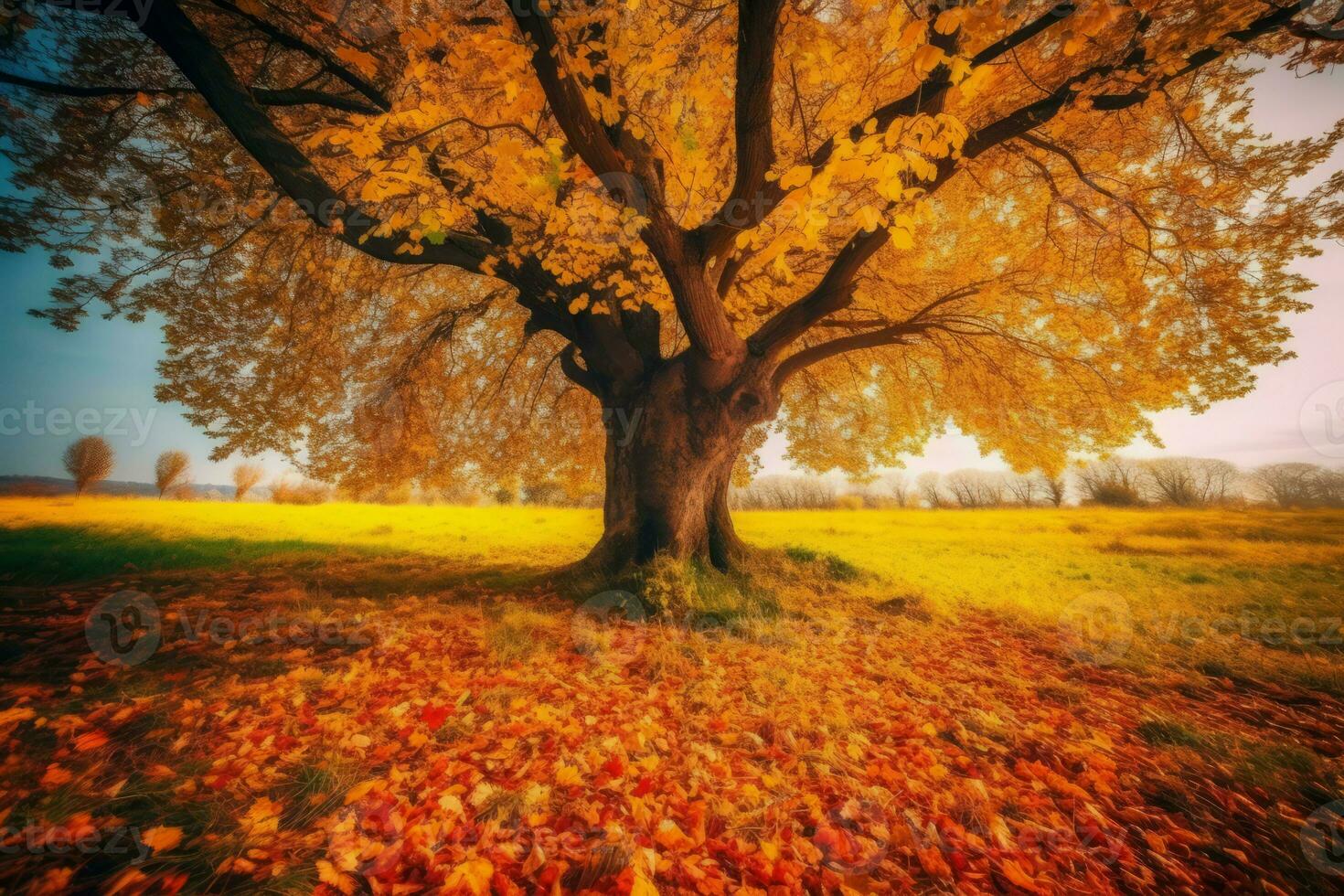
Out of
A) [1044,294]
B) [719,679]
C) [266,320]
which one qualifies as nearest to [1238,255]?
[1044,294]

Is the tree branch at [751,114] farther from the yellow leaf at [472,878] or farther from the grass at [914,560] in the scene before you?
the yellow leaf at [472,878]

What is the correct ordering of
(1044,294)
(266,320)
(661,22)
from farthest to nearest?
1. (266,320)
2. (1044,294)
3. (661,22)

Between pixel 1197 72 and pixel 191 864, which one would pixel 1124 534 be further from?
pixel 191 864

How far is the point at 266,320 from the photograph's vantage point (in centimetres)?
805

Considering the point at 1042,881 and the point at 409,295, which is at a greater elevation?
the point at 409,295

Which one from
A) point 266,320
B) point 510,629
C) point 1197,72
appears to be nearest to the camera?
point 510,629

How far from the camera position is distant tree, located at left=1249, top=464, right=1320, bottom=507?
19.8m

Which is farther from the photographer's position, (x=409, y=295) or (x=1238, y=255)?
(x=409, y=295)

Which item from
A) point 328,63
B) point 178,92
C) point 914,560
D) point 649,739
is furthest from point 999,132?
point 178,92

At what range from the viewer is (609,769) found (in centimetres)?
280

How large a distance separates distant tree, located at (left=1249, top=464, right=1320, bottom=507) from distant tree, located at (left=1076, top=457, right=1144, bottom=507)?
14.5 ft

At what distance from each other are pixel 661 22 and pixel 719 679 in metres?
6.22

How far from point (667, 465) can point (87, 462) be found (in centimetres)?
2793

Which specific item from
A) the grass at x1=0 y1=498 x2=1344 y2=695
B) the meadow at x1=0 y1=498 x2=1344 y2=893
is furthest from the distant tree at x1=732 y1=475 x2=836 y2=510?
the meadow at x1=0 y1=498 x2=1344 y2=893
